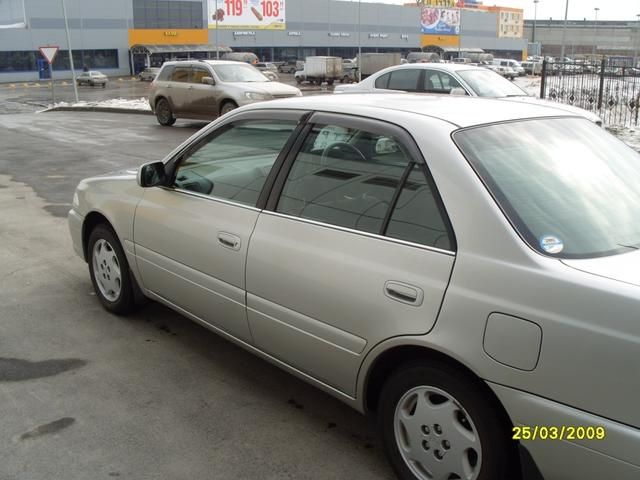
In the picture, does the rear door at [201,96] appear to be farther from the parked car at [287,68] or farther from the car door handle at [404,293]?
the parked car at [287,68]

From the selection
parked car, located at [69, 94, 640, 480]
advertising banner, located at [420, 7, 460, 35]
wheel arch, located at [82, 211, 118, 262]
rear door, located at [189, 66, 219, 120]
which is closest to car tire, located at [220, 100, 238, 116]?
rear door, located at [189, 66, 219, 120]

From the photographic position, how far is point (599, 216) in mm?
2566

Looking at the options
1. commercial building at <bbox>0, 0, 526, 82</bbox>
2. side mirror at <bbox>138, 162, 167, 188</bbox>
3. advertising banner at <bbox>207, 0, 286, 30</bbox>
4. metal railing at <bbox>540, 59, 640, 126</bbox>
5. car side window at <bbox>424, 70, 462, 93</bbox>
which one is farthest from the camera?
advertising banner at <bbox>207, 0, 286, 30</bbox>

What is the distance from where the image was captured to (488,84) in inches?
471

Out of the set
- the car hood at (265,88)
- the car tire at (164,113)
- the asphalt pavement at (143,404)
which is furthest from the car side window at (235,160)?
the car tire at (164,113)

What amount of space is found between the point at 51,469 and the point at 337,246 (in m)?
1.65

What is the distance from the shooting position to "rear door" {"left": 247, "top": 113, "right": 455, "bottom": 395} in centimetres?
257

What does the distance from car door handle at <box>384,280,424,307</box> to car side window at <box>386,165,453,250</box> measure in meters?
0.19

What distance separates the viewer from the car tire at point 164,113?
730 inches

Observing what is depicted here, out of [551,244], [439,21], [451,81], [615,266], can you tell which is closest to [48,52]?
[451,81]

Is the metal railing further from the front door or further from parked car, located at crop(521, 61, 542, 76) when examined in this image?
parked car, located at crop(521, 61, 542, 76)

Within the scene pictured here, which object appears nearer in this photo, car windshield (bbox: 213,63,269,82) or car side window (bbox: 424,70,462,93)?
car side window (bbox: 424,70,462,93)

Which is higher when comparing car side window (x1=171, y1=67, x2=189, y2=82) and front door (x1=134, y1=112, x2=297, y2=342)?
car side window (x1=171, y1=67, x2=189, y2=82)
